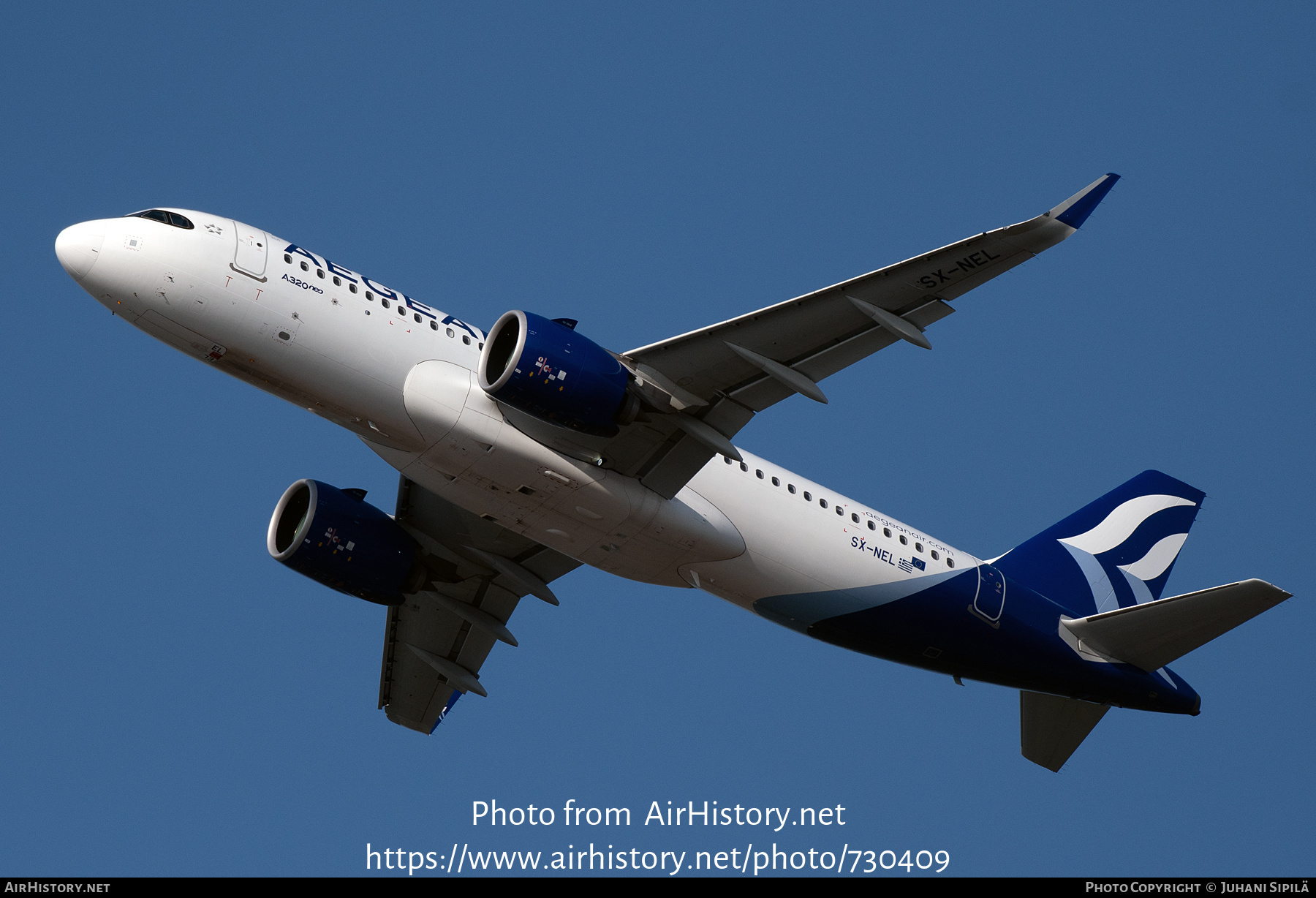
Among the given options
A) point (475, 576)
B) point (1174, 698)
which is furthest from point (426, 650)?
point (1174, 698)

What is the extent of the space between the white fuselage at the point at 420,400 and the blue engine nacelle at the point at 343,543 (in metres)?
3.97

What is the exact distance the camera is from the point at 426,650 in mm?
33938

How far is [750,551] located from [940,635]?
4773 millimetres

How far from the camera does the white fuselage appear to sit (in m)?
24.8

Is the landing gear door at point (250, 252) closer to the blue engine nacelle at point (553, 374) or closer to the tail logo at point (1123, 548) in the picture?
the blue engine nacelle at point (553, 374)

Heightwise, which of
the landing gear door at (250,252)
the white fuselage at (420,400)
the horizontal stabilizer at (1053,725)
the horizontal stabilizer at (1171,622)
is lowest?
the horizontal stabilizer at (1053,725)

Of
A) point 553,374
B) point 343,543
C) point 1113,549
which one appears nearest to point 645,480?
point 553,374

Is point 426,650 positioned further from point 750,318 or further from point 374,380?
point 750,318

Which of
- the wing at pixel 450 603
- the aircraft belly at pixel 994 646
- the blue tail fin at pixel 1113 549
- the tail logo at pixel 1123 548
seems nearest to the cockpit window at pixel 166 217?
the wing at pixel 450 603

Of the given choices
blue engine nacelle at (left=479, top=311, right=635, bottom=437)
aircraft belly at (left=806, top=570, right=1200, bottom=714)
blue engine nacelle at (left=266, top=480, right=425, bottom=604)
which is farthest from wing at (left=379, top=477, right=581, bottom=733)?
aircraft belly at (left=806, top=570, right=1200, bottom=714)

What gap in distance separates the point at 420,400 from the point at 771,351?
6476 mm

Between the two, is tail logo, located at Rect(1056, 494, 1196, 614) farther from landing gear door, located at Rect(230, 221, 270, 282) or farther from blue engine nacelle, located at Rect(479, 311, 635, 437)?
landing gear door, located at Rect(230, 221, 270, 282)

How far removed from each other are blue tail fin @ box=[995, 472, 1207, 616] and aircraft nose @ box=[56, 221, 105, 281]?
2022 cm

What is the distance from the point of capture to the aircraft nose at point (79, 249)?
80.2ft
